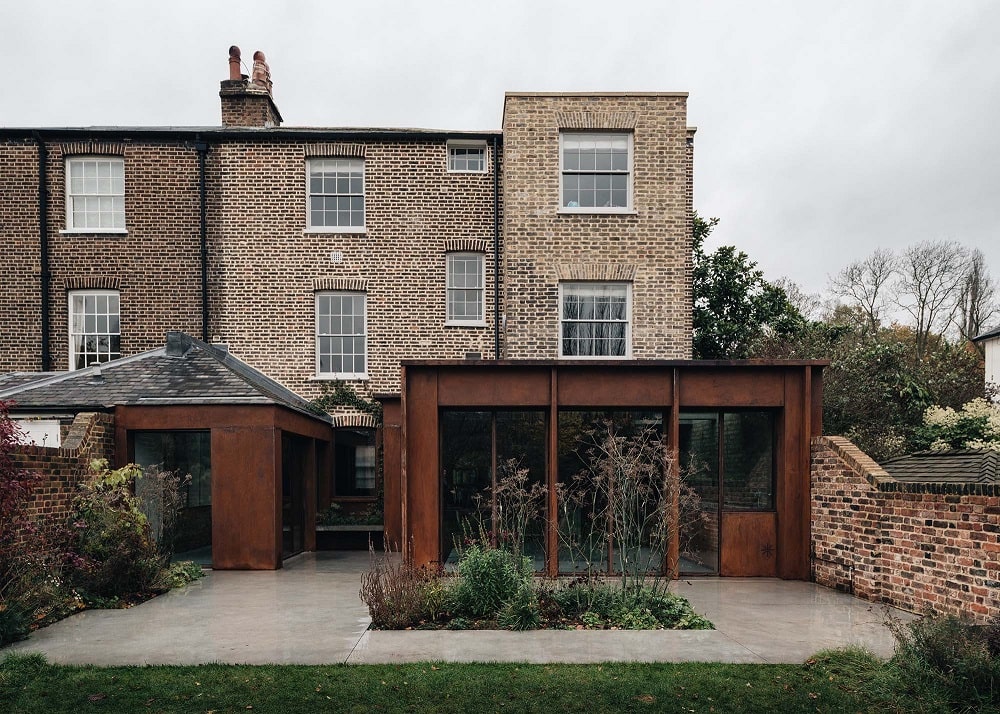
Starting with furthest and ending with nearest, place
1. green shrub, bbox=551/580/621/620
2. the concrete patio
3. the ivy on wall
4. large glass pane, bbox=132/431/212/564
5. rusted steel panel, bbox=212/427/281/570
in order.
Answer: the ivy on wall
large glass pane, bbox=132/431/212/564
rusted steel panel, bbox=212/427/281/570
green shrub, bbox=551/580/621/620
the concrete patio

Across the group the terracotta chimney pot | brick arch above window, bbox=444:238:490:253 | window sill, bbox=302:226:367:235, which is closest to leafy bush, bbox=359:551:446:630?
brick arch above window, bbox=444:238:490:253

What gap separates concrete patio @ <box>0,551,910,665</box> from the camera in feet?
23.9

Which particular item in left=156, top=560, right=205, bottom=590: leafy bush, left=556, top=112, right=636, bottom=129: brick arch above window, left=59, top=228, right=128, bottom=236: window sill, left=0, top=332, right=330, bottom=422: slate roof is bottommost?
left=156, top=560, right=205, bottom=590: leafy bush

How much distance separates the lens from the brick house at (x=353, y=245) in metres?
17.9

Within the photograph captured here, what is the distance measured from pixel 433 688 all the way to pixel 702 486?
7.20 meters

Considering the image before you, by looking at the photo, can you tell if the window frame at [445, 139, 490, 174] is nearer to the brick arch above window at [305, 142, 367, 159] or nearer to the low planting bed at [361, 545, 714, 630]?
the brick arch above window at [305, 142, 367, 159]

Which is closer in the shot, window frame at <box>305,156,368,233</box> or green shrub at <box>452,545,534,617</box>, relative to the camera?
green shrub at <box>452,545,534,617</box>

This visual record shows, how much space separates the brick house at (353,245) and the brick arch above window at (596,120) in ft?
0.13

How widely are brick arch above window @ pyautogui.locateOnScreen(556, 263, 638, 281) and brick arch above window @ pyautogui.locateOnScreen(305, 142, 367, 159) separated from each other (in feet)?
19.6

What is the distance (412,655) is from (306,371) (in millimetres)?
12332

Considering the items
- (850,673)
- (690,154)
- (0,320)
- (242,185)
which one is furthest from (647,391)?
(0,320)

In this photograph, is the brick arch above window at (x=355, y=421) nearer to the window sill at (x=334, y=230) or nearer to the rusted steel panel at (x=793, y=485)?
the window sill at (x=334, y=230)

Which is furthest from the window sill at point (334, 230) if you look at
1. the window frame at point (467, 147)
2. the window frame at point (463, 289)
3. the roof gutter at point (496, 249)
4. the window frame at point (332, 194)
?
the roof gutter at point (496, 249)

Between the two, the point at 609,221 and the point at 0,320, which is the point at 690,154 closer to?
the point at 609,221
